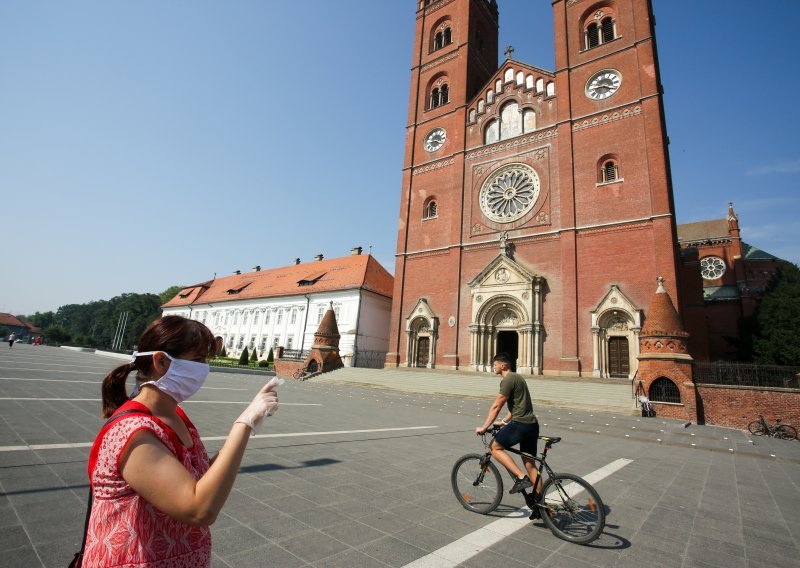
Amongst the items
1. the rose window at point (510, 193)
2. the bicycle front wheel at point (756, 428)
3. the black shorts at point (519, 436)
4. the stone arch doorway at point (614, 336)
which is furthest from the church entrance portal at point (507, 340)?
the black shorts at point (519, 436)

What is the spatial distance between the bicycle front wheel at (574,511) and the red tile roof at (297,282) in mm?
31898

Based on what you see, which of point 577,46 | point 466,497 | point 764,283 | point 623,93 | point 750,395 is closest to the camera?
point 466,497

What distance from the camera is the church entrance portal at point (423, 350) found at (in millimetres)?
28392

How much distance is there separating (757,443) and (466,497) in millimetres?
11751

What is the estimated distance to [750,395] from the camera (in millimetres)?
14359

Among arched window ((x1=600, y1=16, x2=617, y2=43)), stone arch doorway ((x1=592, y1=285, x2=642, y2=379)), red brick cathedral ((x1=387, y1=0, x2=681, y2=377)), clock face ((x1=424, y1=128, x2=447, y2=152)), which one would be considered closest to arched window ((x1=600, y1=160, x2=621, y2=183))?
red brick cathedral ((x1=387, y1=0, x2=681, y2=377))

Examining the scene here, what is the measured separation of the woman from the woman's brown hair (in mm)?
54

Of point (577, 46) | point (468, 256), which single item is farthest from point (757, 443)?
point (577, 46)

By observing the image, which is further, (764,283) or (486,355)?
(764,283)

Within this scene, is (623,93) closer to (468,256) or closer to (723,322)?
(468,256)

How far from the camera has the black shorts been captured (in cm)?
448

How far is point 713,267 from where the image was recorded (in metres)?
38.0

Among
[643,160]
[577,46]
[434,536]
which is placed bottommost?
[434,536]

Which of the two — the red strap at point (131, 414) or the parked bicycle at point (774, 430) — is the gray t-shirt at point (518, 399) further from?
the parked bicycle at point (774, 430)
